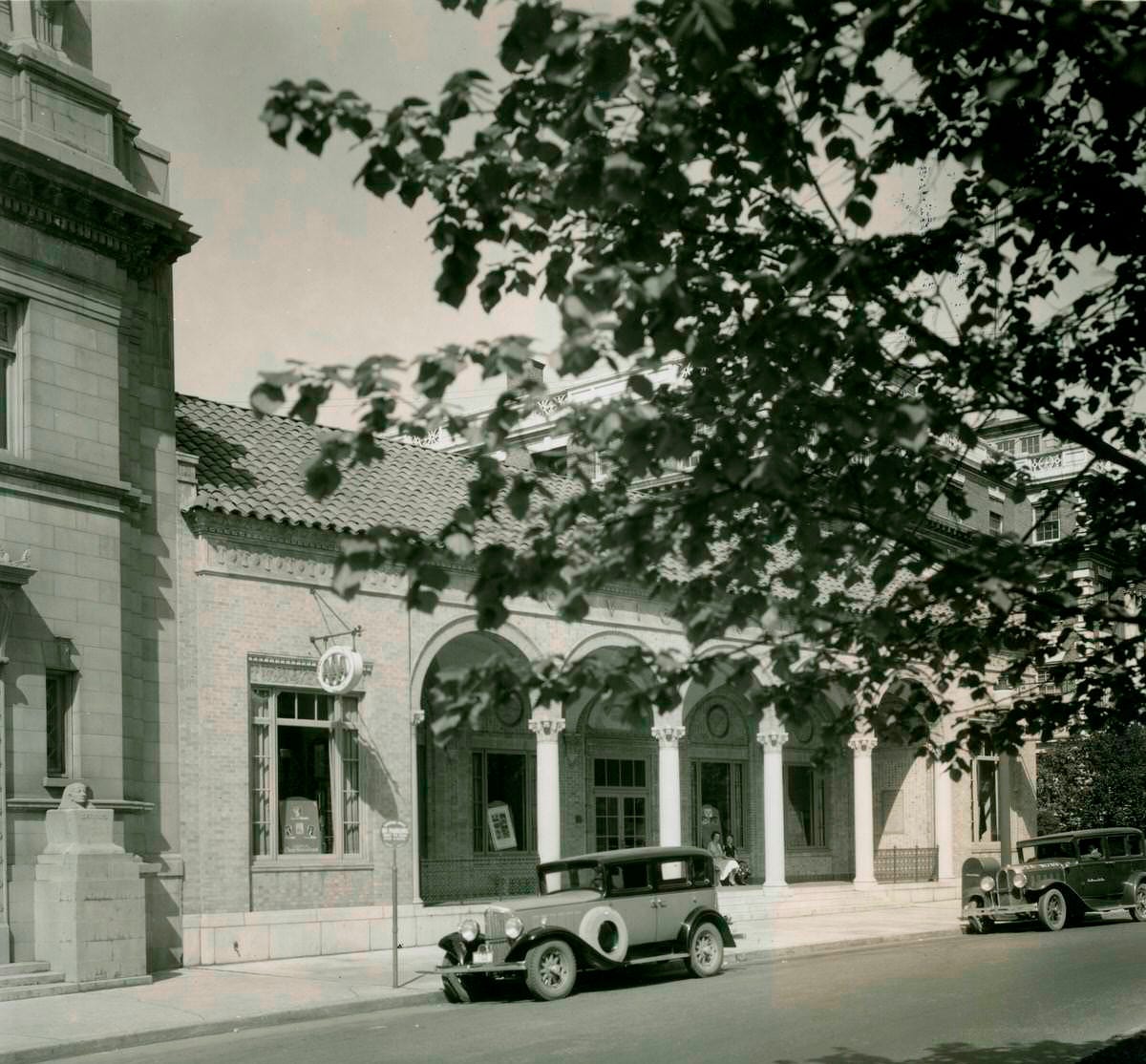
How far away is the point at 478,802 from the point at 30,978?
12284mm

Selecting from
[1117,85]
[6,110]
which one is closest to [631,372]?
[1117,85]

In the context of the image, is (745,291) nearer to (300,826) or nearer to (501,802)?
(300,826)

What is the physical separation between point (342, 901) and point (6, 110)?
1192 centimetres

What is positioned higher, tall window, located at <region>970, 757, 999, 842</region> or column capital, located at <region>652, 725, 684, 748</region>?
column capital, located at <region>652, 725, 684, 748</region>

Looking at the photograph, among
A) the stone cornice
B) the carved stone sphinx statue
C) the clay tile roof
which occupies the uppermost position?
the stone cornice

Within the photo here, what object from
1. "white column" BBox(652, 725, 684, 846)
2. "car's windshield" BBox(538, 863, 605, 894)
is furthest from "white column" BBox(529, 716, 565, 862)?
"car's windshield" BBox(538, 863, 605, 894)

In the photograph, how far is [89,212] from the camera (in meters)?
19.2

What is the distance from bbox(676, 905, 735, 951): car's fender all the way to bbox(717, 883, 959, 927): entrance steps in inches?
321

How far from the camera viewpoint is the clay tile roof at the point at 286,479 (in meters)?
21.3

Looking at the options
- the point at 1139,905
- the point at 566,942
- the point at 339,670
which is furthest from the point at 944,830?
the point at 566,942

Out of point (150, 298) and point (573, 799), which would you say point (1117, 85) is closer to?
point (150, 298)

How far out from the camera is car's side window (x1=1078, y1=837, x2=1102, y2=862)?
25492 mm

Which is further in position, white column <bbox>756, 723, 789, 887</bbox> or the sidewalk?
white column <bbox>756, 723, 789, 887</bbox>

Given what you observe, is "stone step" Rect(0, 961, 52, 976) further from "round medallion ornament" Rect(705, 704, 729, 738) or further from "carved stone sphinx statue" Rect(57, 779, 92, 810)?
"round medallion ornament" Rect(705, 704, 729, 738)
